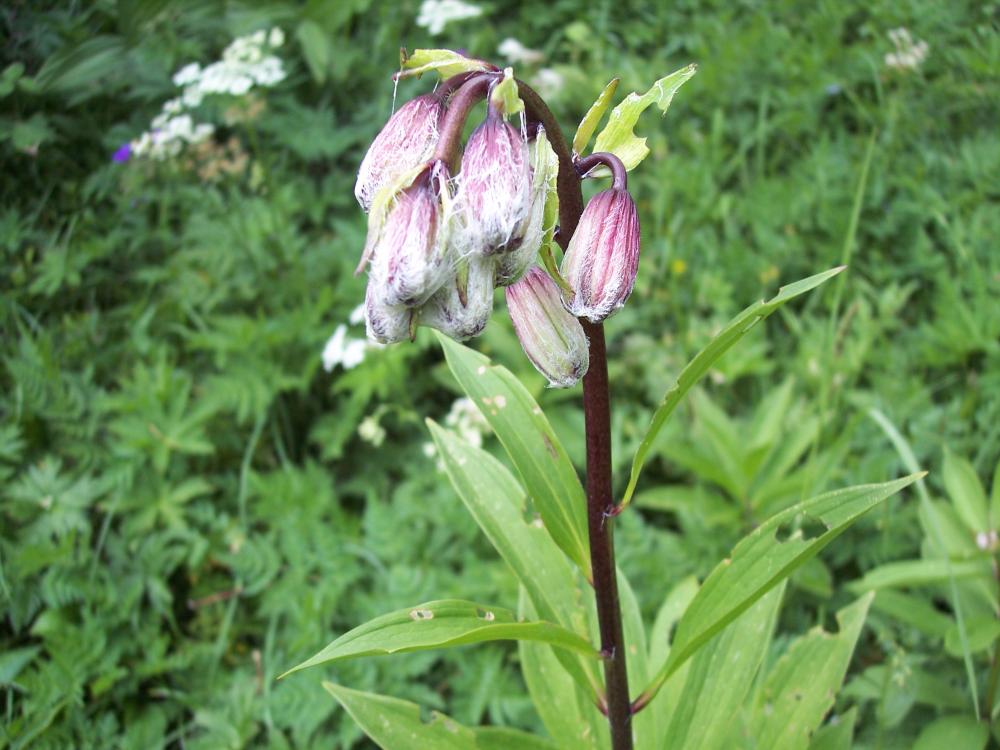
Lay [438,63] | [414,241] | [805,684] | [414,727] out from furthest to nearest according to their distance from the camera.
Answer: [805,684] → [414,727] → [438,63] → [414,241]

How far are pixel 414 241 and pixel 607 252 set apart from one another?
11.1 inches

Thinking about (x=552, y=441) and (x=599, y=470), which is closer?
(x=599, y=470)

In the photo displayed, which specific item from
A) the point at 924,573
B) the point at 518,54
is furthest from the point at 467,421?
the point at 518,54

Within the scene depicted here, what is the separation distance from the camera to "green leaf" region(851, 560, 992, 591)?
A: 193 cm

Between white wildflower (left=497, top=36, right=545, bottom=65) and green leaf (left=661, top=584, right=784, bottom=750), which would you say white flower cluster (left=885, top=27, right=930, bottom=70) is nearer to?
white wildflower (left=497, top=36, right=545, bottom=65)

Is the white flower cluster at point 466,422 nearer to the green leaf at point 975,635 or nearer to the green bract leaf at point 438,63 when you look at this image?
the green leaf at point 975,635

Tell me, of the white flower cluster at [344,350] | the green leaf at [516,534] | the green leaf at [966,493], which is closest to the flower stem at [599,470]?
the green leaf at [516,534]

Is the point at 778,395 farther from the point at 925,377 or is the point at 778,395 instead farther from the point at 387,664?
the point at 387,664

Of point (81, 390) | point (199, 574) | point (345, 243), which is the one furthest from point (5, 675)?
point (345, 243)

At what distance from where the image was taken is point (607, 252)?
1.11 m

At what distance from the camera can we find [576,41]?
13.5ft

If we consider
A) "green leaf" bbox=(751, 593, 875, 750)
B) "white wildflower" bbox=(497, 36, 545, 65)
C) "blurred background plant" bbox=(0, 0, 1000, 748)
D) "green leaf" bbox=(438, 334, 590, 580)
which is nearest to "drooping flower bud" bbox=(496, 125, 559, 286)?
"green leaf" bbox=(438, 334, 590, 580)

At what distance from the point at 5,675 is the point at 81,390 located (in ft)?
3.06

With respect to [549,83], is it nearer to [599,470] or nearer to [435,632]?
[599,470]
